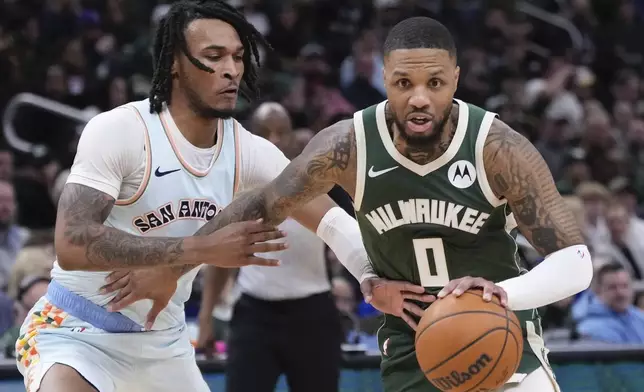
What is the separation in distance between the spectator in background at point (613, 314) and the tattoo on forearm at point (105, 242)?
4.37m

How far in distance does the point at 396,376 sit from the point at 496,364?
618 mm

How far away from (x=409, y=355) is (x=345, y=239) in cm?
66

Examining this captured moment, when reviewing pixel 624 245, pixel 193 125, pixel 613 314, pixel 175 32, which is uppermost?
pixel 175 32

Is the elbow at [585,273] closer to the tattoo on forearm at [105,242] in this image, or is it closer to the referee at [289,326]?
the tattoo on forearm at [105,242]

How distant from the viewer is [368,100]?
12.1 m

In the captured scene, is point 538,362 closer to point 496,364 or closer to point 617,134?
point 496,364

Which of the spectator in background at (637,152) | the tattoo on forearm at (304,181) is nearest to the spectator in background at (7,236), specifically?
the tattoo on forearm at (304,181)

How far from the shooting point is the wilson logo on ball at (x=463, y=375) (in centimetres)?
382

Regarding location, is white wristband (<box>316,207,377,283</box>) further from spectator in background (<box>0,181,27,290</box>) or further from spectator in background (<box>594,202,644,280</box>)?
spectator in background (<box>594,202,644,280</box>)

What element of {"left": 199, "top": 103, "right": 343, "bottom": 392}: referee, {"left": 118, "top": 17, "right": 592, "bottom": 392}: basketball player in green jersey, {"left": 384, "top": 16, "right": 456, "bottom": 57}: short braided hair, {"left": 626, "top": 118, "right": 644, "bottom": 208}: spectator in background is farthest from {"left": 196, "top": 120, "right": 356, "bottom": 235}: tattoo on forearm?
{"left": 626, "top": 118, "right": 644, "bottom": 208}: spectator in background

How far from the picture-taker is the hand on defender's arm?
4262mm

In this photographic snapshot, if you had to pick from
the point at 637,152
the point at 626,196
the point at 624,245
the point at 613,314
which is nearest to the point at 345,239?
the point at 613,314

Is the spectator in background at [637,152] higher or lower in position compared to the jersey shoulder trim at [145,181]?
lower

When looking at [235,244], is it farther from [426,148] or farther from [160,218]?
[426,148]
